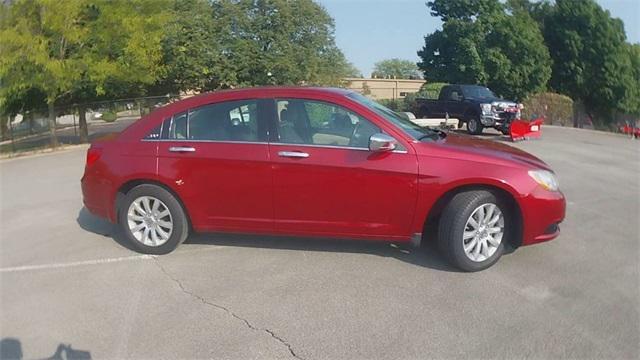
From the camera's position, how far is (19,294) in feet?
14.3

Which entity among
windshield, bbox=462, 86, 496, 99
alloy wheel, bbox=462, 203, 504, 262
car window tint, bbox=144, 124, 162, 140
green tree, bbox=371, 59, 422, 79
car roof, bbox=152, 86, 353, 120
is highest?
green tree, bbox=371, 59, 422, 79

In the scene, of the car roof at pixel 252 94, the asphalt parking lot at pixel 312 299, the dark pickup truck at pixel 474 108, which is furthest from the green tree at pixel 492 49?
the car roof at pixel 252 94

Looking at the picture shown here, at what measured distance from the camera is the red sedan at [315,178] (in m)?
4.52

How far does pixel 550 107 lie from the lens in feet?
87.5

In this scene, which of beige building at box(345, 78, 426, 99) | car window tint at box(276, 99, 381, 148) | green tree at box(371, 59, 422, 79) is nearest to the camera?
car window tint at box(276, 99, 381, 148)

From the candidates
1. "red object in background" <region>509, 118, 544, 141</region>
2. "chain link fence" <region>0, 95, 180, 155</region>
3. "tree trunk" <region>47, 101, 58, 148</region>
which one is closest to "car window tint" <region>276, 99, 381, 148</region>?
"red object in background" <region>509, 118, 544, 141</region>

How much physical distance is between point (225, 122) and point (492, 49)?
25001mm

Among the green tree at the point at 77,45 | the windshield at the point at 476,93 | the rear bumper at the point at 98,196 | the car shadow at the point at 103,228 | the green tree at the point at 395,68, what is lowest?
Answer: the car shadow at the point at 103,228

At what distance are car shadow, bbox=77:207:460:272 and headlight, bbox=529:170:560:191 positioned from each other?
1.11 meters

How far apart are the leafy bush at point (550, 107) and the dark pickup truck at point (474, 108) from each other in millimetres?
9934

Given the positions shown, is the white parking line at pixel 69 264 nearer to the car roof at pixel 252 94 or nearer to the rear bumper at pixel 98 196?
the rear bumper at pixel 98 196

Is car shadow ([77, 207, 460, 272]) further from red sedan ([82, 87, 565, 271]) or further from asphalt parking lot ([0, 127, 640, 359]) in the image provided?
red sedan ([82, 87, 565, 271])

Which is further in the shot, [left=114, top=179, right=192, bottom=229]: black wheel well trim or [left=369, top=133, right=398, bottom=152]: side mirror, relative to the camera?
→ [left=114, top=179, right=192, bottom=229]: black wheel well trim

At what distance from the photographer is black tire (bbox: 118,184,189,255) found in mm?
5035
